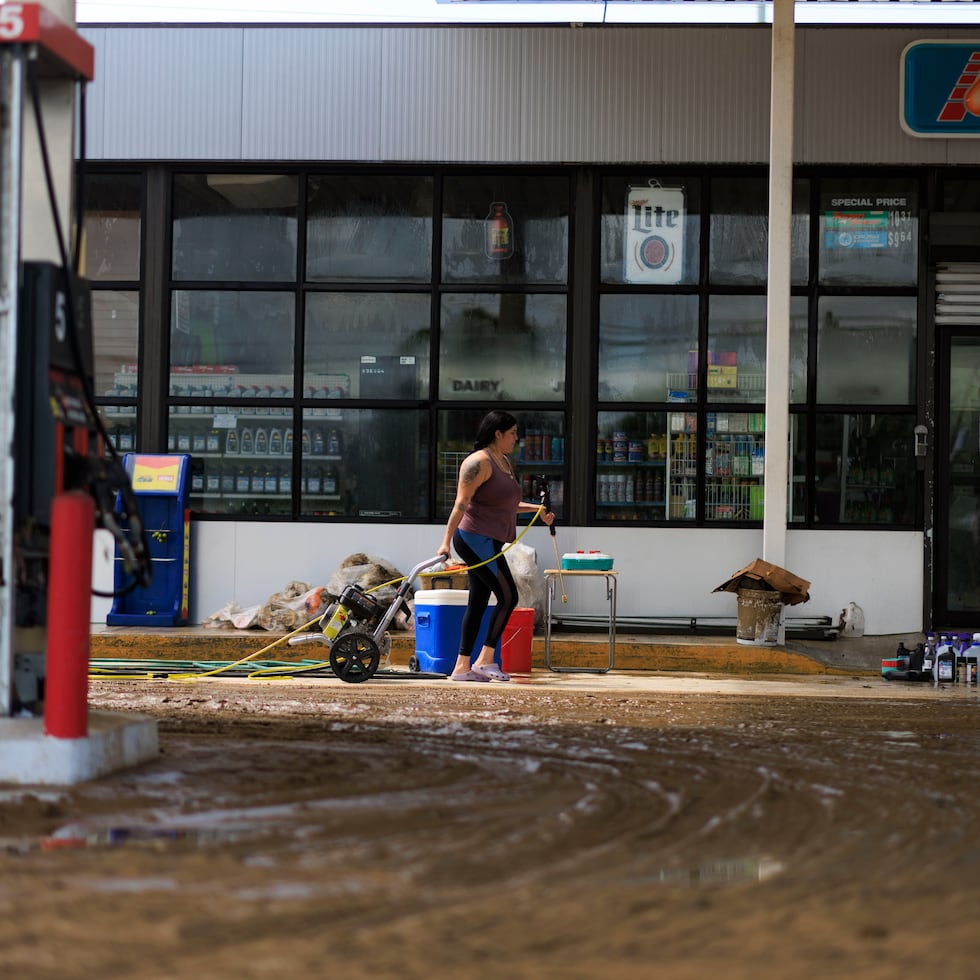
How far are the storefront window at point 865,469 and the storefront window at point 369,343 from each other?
146 inches

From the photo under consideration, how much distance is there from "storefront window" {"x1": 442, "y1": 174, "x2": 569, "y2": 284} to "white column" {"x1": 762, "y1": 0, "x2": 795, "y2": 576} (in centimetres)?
205

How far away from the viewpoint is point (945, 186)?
13289 millimetres

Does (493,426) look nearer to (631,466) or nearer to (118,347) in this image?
(631,466)

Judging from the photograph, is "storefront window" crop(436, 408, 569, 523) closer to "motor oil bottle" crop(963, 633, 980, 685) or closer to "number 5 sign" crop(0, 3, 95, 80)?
"motor oil bottle" crop(963, 633, 980, 685)

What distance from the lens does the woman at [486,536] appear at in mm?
Result: 10281

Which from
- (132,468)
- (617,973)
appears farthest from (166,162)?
(617,973)

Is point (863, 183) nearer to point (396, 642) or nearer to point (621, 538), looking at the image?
point (621, 538)

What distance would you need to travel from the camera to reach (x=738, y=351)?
13.4 metres

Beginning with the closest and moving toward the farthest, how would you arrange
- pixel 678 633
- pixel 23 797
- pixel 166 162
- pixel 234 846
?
pixel 234 846 → pixel 23 797 → pixel 678 633 → pixel 166 162

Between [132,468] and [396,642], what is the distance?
312 centimetres

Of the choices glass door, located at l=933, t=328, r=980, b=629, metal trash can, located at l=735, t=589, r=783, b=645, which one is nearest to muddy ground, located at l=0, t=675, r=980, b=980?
metal trash can, located at l=735, t=589, r=783, b=645

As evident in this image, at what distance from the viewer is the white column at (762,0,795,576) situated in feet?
40.0

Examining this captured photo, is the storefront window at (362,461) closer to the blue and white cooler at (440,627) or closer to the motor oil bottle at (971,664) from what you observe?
the blue and white cooler at (440,627)

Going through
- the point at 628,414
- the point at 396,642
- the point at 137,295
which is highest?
the point at 137,295
